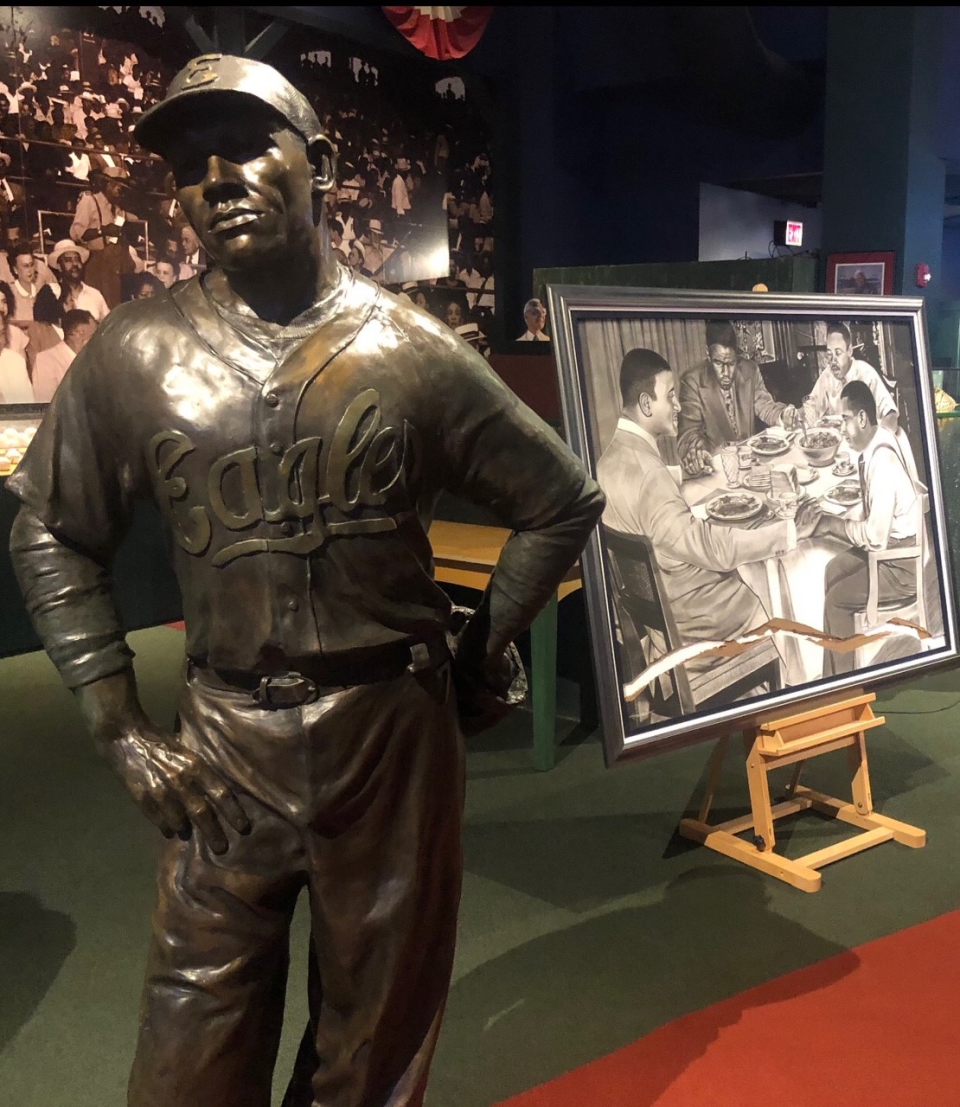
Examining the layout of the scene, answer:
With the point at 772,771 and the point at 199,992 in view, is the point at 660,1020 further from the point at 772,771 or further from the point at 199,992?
the point at 772,771

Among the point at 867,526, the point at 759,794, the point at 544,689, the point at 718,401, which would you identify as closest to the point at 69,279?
the point at 544,689

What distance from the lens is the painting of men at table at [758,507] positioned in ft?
8.43

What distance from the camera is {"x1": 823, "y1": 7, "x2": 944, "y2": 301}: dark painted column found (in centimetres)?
662

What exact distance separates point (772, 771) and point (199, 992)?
2692 mm

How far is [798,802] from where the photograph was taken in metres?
3.33

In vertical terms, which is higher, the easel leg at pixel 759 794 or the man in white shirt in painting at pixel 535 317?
the man in white shirt in painting at pixel 535 317

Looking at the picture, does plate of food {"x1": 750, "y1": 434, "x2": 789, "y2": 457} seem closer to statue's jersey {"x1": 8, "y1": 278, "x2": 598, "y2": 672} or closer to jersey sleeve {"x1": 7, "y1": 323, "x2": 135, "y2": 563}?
statue's jersey {"x1": 8, "y1": 278, "x2": 598, "y2": 672}

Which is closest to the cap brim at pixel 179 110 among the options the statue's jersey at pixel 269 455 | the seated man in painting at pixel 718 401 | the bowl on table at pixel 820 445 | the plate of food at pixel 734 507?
the statue's jersey at pixel 269 455

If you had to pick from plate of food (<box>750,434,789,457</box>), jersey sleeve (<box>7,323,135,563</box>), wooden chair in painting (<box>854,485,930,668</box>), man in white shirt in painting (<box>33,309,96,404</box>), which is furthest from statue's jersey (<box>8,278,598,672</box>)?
man in white shirt in painting (<box>33,309,96,404</box>)

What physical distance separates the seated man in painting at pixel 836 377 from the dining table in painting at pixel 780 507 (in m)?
0.09

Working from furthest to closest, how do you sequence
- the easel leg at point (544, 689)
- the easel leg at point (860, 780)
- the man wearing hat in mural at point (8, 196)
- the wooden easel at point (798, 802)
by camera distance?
the man wearing hat in mural at point (8, 196) → the easel leg at point (544, 689) → the easel leg at point (860, 780) → the wooden easel at point (798, 802)

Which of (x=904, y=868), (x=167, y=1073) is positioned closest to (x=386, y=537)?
(x=167, y=1073)

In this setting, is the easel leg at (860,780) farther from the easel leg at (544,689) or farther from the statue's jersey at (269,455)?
the statue's jersey at (269,455)

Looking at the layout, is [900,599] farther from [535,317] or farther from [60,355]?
[60,355]
